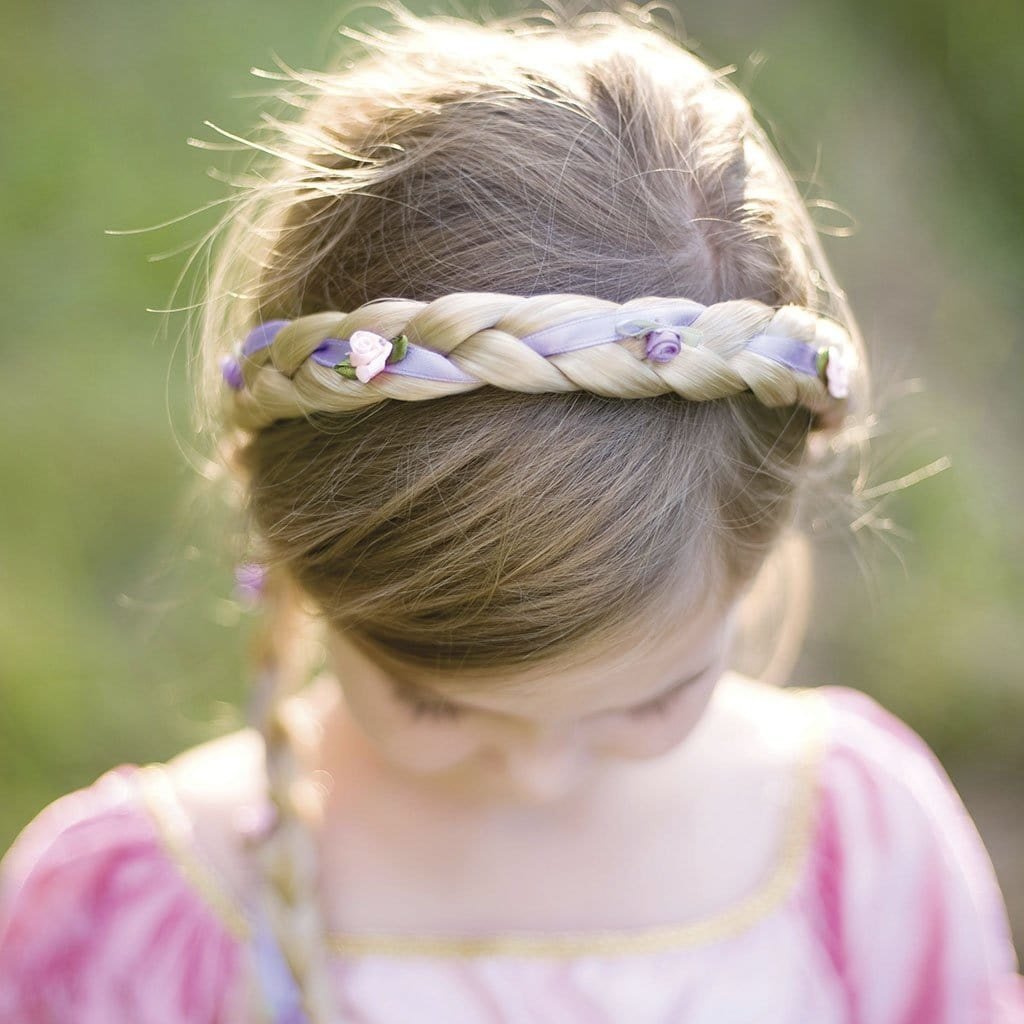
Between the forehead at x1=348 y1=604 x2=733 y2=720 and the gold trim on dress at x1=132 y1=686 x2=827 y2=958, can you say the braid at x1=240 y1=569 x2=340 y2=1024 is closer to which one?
the gold trim on dress at x1=132 y1=686 x2=827 y2=958

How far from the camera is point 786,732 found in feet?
4.16

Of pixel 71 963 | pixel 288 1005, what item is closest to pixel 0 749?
pixel 71 963

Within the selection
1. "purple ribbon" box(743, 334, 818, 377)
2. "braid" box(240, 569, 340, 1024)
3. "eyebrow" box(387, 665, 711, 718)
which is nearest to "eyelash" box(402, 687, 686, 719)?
"eyebrow" box(387, 665, 711, 718)

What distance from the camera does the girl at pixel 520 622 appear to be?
0.81 meters

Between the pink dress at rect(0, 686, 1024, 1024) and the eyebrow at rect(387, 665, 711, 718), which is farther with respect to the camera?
the pink dress at rect(0, 686, 1024, 1024)

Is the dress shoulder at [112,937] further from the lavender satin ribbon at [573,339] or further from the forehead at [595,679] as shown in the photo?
the lavender satin ribbon at [573,339]

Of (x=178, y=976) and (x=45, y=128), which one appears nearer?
(x=178, y=976)

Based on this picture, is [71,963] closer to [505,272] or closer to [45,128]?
[505,272]

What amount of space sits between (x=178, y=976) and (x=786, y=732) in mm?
697

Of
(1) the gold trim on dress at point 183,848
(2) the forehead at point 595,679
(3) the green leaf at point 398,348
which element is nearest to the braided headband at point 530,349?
(3) the green leaf at point 398,348

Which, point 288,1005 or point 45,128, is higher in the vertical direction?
point 288,1005

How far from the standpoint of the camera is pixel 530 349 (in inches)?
30.5

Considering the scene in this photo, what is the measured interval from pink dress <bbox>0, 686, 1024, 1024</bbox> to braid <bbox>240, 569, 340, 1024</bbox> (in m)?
0.02

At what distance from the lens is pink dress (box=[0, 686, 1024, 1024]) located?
1.10m
